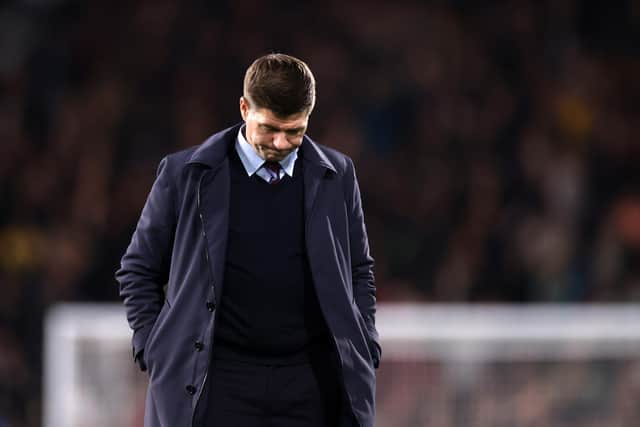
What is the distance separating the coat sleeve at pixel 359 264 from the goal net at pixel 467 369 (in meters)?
3.17

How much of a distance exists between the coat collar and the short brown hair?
0.59ft

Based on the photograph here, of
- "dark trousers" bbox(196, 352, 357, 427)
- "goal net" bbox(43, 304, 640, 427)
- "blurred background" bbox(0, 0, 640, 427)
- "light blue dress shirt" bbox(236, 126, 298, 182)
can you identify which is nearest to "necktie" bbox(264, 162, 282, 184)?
"light blue dress shirt" bbox(236, 126, 298, 182)

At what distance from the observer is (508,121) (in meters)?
8.66

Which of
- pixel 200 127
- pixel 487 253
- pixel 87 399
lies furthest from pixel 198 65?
pixel 87 399

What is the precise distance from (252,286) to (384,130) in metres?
5.69

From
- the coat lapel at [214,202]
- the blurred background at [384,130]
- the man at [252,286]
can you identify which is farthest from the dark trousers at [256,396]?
the blurred background at [384,130]

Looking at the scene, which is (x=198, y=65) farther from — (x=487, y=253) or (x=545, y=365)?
(x=545, y=365)

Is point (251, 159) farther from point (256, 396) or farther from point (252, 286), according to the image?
point (256, 396)

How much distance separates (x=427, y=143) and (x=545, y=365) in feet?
7.65

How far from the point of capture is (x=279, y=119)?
A: 304 cm

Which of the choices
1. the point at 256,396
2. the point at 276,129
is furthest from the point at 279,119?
the point at 256,396

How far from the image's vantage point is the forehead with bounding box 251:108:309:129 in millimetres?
3043

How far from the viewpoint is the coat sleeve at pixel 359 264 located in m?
3.31

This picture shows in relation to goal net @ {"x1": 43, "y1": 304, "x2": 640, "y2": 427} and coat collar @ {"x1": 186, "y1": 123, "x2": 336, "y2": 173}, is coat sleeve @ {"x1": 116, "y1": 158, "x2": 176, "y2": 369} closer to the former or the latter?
coat collar @ {"x1": 186, "y1": 123, "x2": 336, "y2": 173}
